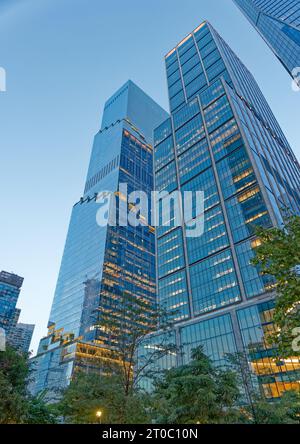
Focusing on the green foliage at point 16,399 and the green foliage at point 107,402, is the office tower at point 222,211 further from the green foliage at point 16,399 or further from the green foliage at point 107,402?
the green foliage at point 107,402

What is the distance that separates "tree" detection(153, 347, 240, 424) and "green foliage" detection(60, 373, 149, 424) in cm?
Answer: 120

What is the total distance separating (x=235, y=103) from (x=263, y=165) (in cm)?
3067

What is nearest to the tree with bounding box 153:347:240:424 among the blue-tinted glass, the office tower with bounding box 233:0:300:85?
the blue-tinted glass

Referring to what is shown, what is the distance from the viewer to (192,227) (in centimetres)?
8594

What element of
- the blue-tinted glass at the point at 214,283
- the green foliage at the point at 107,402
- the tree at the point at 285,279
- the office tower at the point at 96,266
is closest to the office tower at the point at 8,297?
the office tower at the point at 96,266

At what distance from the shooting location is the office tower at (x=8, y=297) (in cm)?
17762

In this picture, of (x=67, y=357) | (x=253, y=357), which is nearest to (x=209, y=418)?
(x=253, y=357)

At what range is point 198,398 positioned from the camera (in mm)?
17641

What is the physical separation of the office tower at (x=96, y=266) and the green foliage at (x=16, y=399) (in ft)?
194

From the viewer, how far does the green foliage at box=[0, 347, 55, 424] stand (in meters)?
16.8

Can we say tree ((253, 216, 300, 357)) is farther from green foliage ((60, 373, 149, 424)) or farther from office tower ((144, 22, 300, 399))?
office tower ((144, 22, 300, 399))

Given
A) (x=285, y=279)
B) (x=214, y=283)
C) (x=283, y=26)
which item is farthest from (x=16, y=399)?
(x=283, y=26)

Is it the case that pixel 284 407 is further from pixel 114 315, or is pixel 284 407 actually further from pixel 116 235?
pixel 116 235

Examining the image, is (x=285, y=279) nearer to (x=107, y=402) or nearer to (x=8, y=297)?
(x=107, y=402)
